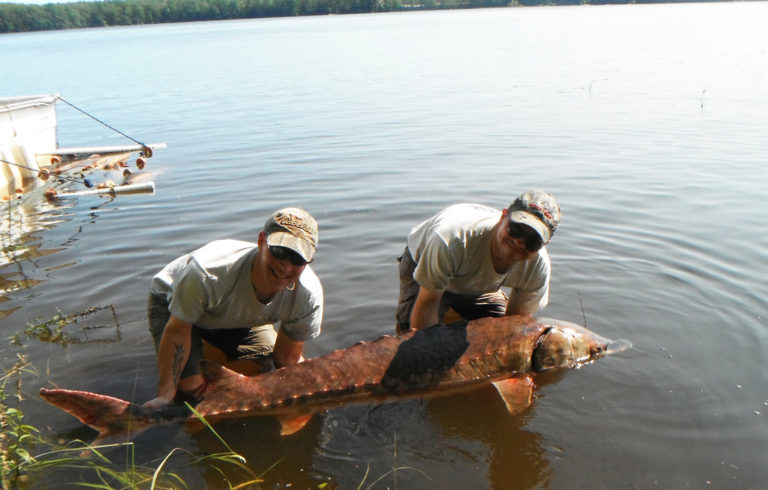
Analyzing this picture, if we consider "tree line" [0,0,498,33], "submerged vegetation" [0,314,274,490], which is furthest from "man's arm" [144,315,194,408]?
"tree line" [0,0,498,33]

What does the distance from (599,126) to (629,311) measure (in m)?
8.98

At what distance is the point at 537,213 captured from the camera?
3.71m

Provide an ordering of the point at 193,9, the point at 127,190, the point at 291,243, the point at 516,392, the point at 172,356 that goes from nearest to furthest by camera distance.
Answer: the point at 291,243
the point at 172,356
the point at 516,392
the point at 127,190
the point at 193,9

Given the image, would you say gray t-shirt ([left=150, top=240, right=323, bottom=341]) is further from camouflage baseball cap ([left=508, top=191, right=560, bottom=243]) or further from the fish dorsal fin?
camouflage baseball cap ([left=508, top=191, right=560, bottom=243])

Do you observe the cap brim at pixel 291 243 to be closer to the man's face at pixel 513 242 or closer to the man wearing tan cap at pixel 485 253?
the man wearing tan cap at pixel 485 253

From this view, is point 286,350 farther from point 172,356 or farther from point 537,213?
point 537,213

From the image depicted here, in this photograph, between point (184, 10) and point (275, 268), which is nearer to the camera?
point (275, 268)

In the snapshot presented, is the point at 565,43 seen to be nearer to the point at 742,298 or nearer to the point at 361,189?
the point at 361,189

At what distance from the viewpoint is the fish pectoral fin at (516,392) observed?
425cm

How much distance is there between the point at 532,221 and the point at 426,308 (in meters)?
1.15

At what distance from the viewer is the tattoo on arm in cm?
375

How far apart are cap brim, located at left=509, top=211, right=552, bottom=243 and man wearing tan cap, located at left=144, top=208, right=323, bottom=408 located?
1157 mm

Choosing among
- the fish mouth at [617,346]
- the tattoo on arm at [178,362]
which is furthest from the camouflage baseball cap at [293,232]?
the fish mouth at [617,346]

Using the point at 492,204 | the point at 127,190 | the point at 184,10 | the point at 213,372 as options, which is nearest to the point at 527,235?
the point at 213,372
